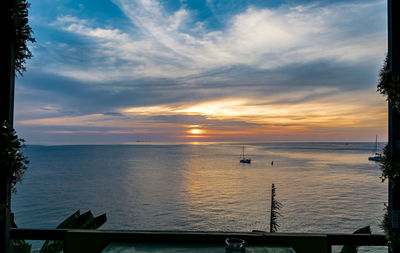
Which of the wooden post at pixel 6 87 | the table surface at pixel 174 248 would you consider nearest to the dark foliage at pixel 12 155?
the wooden post at pixel 6 87

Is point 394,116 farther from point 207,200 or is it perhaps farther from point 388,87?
point 207,200

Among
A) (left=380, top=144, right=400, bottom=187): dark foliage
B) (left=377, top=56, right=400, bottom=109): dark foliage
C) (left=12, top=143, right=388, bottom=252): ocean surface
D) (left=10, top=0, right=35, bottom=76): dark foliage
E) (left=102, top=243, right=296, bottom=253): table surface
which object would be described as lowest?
(left=12, top=143, right=388, bottom=252): ocean surface

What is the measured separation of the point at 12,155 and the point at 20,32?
0.71 meters

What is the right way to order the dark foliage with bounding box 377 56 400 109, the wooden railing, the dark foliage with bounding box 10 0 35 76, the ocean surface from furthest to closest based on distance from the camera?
the ocean surface, the wooden railing, the dark foliage with bounding box 10 0 35 76, the dark foliage with bounding box 377 56 400 109

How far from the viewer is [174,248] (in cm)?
154

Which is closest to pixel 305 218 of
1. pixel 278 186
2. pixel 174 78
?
pixel 278 186

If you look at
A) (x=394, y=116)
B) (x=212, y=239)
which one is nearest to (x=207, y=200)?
(x=212, y=239)

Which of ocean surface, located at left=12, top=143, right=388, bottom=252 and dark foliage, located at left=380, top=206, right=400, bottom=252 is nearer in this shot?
dark foliage, located at left=380, top=206, right=400, bottom=252

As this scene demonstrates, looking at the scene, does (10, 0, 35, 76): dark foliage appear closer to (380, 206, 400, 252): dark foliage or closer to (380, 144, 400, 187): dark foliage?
(380, 144, 400, 187): dark foliage

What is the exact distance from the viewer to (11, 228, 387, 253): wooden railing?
1.62 metres

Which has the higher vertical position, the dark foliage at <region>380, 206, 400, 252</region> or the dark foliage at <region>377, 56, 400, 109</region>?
the dark foliage at <region>377, 56, 400, 109</region>

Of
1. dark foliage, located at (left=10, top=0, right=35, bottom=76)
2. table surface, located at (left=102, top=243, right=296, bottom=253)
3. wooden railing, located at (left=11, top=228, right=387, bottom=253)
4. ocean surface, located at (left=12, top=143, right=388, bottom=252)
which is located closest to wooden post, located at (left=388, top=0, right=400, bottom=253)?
wooden railing, located at (left=11, top=228, right=387, bottom=253)

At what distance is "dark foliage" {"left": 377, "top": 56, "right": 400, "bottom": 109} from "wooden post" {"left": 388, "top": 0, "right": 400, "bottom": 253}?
37 millimetres

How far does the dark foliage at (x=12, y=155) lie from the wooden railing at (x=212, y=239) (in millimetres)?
511
